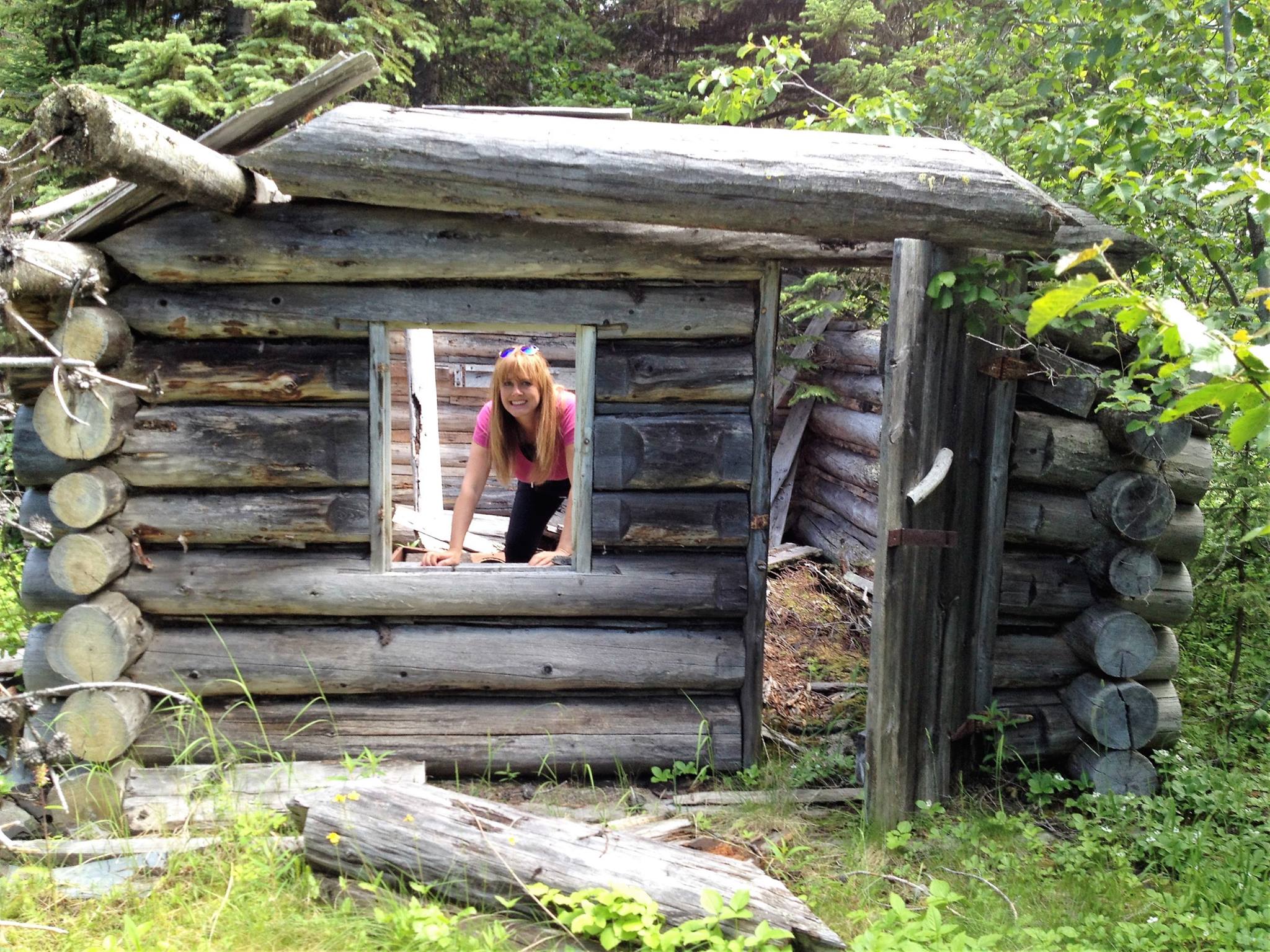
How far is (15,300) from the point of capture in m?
3.94

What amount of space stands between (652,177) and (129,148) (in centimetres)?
201

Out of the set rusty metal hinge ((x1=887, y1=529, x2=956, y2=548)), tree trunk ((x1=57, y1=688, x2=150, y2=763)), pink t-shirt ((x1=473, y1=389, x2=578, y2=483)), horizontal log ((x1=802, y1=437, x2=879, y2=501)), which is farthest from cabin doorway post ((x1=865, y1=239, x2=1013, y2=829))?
tree trunk ((x1=57, y1=688, x2=150, y2=763))

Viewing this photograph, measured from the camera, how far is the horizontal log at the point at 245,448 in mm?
4297

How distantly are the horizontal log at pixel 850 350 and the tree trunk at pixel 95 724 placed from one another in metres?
6.48

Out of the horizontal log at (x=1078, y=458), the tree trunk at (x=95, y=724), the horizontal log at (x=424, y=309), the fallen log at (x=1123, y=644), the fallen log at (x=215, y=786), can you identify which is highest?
the horizontal log at (x=424, y=309)

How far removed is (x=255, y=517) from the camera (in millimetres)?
4383

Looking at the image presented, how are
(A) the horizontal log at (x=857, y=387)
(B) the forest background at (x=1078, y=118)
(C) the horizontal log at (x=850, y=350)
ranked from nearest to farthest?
1. (B) the forest background at (x=1078, y=118)
2. (A) the horizontal log at (x=857, y=387)
3. (C) the horizontal log at (x=850, y=350)

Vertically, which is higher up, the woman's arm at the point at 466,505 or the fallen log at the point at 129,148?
the fallen log at the point at 129,148

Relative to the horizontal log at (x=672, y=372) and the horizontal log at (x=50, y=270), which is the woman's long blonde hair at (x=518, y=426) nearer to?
the horizontal log at (x=672, y=372)

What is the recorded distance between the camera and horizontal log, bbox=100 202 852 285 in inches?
164

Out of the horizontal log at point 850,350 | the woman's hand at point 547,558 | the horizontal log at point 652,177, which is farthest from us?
the horizontal log at point 850,350

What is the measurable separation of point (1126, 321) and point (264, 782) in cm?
400

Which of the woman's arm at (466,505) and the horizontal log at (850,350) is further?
the horizontal log at (850,350)

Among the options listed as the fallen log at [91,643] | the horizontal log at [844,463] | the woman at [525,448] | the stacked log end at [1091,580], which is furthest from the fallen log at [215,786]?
the horizontal log at [844,463]
